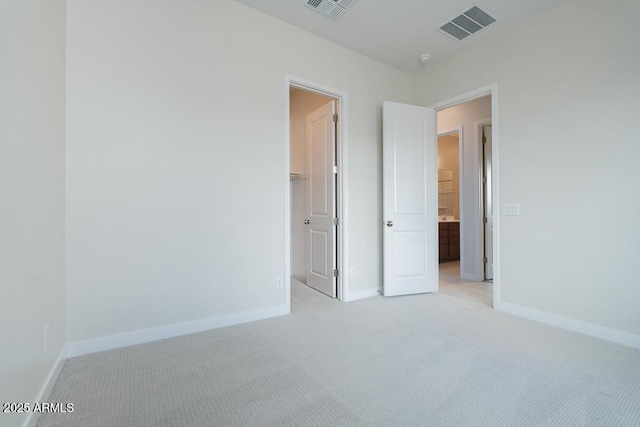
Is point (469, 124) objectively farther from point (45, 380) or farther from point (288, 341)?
point (45, 380)

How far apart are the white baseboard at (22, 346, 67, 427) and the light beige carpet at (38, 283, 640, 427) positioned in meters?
0.05

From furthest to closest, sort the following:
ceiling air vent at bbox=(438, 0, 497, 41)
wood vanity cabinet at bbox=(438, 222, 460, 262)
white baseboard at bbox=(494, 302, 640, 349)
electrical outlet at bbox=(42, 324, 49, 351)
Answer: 1. wood vanity cabinet at bbox=(438, 222, 460, 262)
2. ceiling air vent at bbox=(438, 0, 497, 41)
3. white baseboard at bbox=(494, 302, 640, 349)
4. electrical outlet at bbox=(42, 324, 49, 351)

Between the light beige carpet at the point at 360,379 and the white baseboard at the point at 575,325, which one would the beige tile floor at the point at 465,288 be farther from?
the light beige carpet at the point at 360,379

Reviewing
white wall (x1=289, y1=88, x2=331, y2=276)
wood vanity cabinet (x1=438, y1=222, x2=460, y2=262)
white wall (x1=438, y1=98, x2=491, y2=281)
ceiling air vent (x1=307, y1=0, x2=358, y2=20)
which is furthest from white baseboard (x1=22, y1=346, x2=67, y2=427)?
wood vanity cabinet (x1=438, y1=222, x2=460, y2=262)

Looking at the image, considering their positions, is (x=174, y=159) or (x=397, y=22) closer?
(x=174, y=159)

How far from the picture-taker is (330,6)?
2668 millimetres

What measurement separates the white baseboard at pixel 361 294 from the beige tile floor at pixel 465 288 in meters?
0.94

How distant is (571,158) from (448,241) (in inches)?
148

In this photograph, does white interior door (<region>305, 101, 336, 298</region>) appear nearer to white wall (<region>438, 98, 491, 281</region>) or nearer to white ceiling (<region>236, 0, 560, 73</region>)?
white ceiling (<region>236, 0, 560, 73</region>)

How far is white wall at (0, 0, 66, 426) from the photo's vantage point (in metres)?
1.15

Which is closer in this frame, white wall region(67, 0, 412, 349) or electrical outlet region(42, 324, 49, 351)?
electrical outlet region(42, 324, 49, 351)

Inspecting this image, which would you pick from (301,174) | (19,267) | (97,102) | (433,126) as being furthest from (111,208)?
(433,126)

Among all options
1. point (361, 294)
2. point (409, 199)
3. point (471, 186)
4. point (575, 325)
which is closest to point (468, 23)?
point (409, 199)

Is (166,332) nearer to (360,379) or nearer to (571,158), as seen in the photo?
(360,379)
